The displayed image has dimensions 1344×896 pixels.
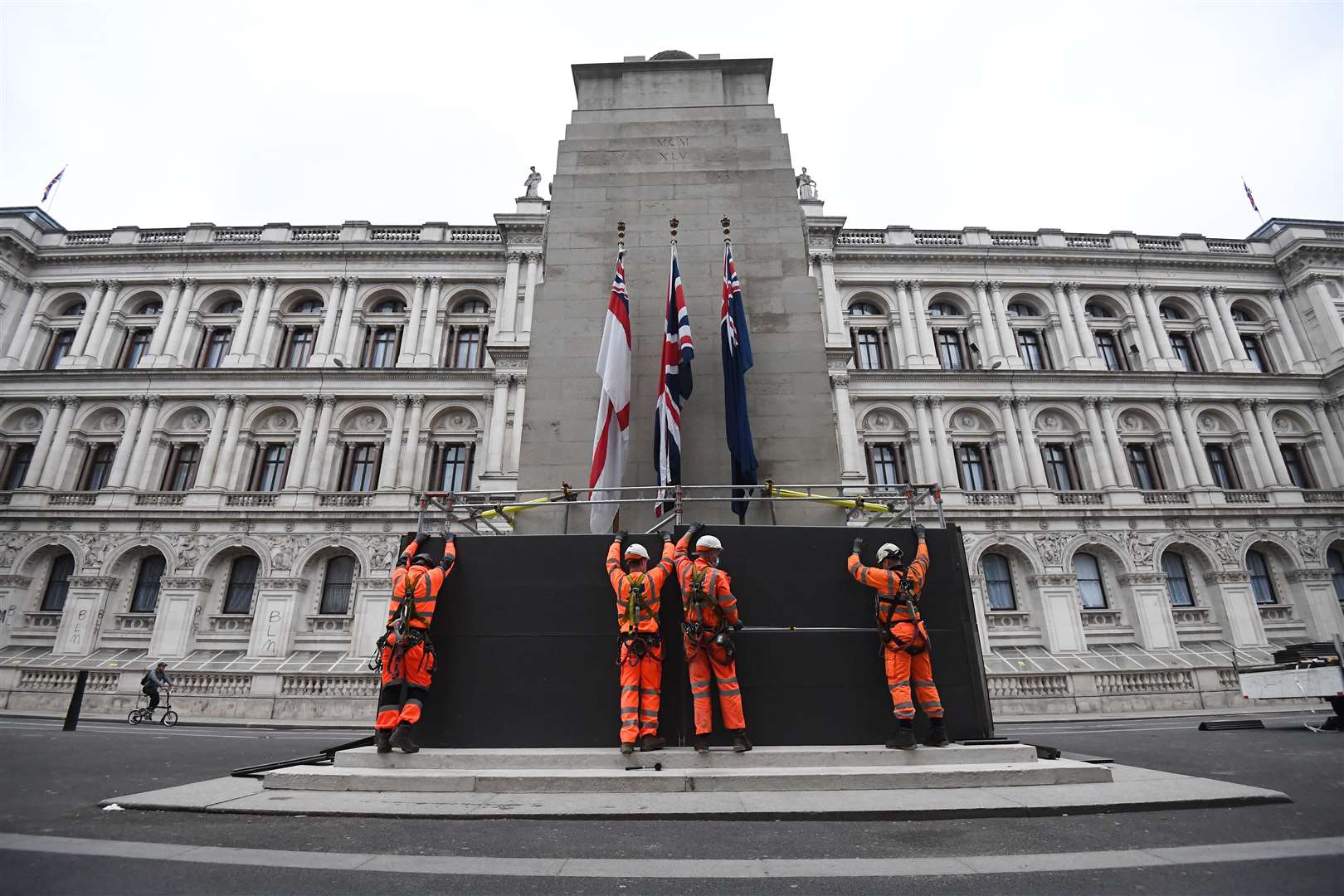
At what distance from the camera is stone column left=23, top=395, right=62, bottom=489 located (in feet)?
94.2

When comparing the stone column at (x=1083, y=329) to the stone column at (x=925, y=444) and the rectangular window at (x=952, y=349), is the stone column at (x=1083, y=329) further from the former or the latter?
the stone column at (x=925, y=444)

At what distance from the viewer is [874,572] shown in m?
6.73

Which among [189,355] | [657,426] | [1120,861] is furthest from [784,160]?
[189,355]

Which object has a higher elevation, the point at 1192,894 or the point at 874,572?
the point at 874,572

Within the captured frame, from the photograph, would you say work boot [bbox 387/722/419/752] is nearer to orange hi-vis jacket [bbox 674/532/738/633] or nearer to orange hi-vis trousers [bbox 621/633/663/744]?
orange hi-vis trousers [bbox 621/633/663/744]

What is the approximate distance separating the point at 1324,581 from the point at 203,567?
4855 cm

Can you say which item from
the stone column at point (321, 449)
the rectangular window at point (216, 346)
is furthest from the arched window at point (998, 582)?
the rectangular window at point (216, 346)

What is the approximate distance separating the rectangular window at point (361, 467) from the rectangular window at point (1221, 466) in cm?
3959

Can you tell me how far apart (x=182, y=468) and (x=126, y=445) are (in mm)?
2427

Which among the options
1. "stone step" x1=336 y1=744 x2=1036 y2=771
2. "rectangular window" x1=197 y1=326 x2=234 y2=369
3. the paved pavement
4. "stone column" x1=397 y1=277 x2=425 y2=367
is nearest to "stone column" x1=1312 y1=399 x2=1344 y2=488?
the paved pavement

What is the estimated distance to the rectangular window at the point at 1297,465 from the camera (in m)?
30.6

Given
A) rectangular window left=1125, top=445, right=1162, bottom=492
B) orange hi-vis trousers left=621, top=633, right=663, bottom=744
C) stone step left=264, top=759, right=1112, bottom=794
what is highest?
rectangular window left=1125, top=445, right=1162, bottom=492

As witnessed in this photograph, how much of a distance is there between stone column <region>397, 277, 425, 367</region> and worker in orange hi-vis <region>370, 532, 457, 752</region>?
87.3 feet

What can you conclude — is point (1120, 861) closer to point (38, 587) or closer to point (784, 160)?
point (784, 160)
